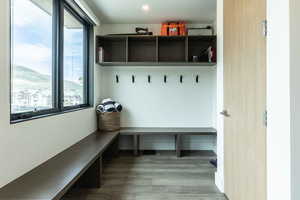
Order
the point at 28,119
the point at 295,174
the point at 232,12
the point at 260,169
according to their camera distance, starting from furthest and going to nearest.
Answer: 1. the point at 232,12
2. the point at 28,119
3. the point at 260,169
4. the point at 295,174

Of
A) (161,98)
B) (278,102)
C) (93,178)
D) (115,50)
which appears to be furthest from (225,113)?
(115,50)

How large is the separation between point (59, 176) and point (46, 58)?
1.31 m

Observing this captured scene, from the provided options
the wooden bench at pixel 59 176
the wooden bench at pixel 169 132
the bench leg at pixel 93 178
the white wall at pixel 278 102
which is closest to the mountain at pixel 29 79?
the wooden bench at pixel 59 176

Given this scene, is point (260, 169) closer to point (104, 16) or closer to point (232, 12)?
point (232, 12)

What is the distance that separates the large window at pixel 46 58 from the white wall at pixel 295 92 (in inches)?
74.9

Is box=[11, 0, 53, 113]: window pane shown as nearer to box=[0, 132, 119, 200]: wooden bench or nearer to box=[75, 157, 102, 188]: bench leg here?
box=[0, 132, 119, 200]: wooden bench

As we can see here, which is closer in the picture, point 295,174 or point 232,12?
point 295,174

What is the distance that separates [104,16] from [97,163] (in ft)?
8.05

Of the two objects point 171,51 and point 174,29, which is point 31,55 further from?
point 171,51

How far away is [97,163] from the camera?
2607 mm

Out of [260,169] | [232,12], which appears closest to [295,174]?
[260,169]

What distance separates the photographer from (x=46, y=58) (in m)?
2.37

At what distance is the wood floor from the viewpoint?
237cm

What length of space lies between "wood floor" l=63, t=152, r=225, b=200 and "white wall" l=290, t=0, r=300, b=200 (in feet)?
4.58
